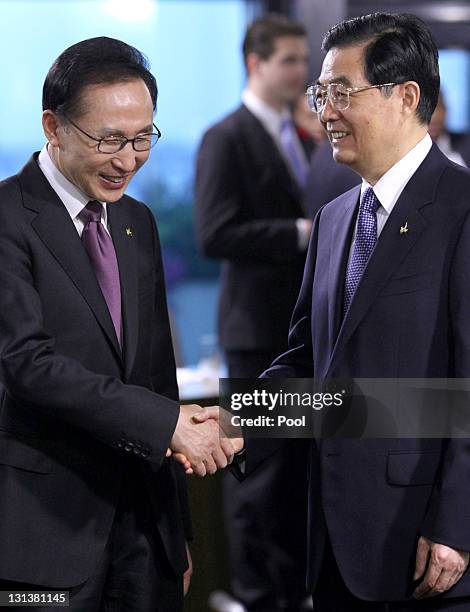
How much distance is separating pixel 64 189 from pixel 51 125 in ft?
0.37

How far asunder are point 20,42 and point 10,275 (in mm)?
3570

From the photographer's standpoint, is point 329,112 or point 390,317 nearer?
point 390,317

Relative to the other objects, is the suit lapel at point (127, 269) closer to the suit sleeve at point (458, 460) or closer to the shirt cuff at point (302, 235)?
the suit sleeve at point (458, 460)

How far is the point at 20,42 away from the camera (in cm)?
519

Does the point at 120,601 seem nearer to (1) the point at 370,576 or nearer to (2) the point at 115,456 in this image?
(2) the point at 115,456

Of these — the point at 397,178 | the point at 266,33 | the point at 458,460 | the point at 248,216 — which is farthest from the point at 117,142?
the point at 266,33

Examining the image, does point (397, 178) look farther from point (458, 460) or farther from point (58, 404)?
point (58, 404)

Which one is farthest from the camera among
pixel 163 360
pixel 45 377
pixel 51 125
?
pixel 163 360

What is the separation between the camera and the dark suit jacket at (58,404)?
6.14ft

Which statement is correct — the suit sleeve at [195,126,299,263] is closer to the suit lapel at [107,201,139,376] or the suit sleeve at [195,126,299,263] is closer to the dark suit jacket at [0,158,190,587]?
the suit lapel at [107,201,139,376]

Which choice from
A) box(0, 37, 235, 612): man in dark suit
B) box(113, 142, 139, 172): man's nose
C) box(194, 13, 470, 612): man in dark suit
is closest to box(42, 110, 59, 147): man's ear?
box(0, 37, 235, 612): man in dark suit

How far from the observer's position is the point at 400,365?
76.5 inches

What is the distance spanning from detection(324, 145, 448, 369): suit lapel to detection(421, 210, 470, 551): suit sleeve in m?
0.09

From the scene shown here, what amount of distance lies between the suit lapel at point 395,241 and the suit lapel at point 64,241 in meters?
0.42
